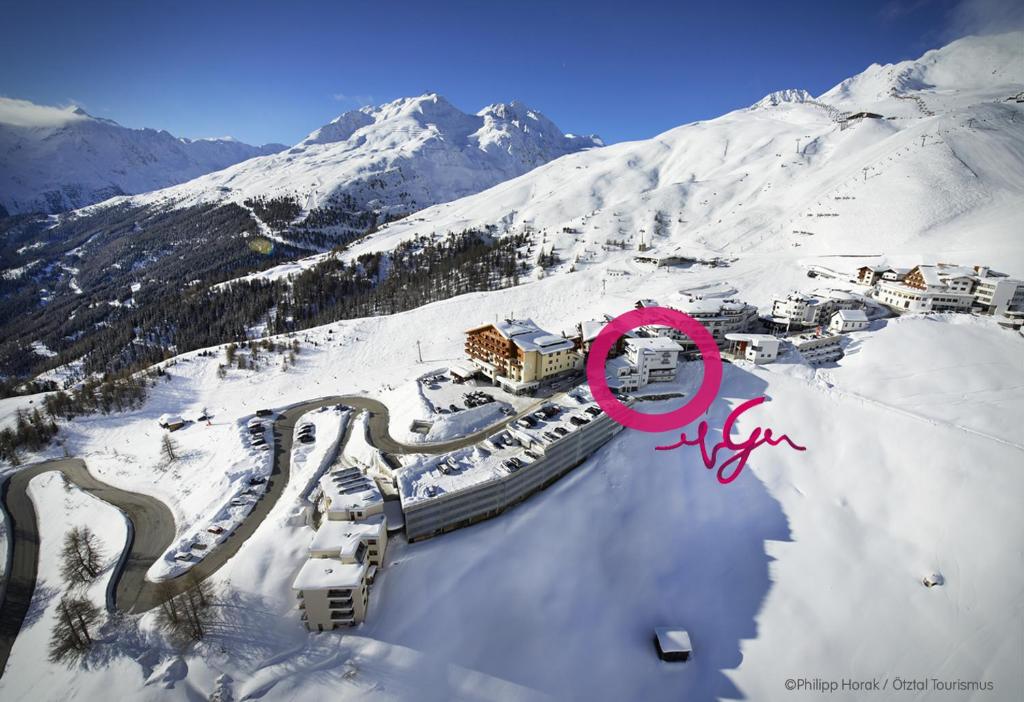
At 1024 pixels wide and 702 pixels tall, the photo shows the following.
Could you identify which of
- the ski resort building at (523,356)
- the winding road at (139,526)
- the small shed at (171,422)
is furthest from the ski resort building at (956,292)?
the small shed at (171,422)

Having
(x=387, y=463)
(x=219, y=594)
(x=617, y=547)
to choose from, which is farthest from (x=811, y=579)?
(x=219, y=594)

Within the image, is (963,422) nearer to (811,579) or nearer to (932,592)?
(932,592)

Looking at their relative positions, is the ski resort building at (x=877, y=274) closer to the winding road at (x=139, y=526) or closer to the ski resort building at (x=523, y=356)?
the ski resort building at (x=523, y=356)

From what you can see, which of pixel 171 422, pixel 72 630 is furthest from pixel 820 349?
pixel 171 422

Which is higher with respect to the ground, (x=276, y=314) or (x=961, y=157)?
(x=961, y=157)

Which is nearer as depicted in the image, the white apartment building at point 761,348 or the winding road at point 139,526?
the winding road at point 139,526

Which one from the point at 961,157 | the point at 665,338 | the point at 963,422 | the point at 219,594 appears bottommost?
the point at 219,594
